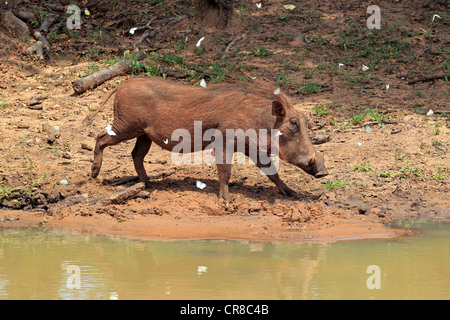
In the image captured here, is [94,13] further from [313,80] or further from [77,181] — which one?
[77,181]

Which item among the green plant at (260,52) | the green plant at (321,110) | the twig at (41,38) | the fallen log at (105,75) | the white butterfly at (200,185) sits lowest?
the white butterfly at (200,185)

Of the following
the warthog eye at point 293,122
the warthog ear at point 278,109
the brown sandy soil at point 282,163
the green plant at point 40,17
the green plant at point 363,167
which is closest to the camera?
the brown sandy soil at point 282,163

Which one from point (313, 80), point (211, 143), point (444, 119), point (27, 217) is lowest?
point (27, 217)

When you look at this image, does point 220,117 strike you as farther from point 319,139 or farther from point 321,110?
point 321,110

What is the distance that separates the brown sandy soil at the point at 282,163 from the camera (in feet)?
23.4

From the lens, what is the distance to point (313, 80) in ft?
36.4

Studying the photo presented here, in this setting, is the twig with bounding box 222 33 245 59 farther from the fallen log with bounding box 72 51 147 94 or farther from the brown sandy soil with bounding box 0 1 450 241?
the fallen log with bounding box 72 51 147 94

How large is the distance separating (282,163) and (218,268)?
3.71m

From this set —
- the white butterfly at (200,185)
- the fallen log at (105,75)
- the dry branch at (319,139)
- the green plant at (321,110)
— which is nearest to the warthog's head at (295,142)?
the white butterfly at (200,185)

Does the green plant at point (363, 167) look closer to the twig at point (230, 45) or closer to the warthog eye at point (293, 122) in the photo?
the warthog eye at point (293, 122)

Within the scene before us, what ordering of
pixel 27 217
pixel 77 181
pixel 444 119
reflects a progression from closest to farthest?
pixel 27 217
pixel 77 181
pixel 444 119

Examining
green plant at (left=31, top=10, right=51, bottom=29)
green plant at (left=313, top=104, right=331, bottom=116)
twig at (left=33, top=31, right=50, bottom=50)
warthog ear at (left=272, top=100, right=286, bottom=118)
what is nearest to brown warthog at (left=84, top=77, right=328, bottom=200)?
warthog ear at (left=272, top=100, right=286, bottom=118)
